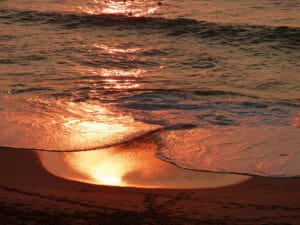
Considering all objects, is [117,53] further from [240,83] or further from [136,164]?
[136,164]

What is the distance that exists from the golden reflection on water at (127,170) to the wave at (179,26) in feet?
24.2

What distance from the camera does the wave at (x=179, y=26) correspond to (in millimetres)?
14766

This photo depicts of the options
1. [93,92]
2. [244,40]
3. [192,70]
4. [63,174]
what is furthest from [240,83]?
[63,174]

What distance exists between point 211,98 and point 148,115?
1361 mm

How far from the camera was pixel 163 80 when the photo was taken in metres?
11.2

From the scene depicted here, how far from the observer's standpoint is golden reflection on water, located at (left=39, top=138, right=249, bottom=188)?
6801 millimetres

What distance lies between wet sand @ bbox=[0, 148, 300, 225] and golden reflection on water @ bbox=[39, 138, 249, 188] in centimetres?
16

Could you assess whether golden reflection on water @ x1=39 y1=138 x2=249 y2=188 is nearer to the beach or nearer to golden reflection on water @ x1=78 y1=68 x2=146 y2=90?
the beach

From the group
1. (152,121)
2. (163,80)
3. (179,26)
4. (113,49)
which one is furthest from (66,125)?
(179,26)

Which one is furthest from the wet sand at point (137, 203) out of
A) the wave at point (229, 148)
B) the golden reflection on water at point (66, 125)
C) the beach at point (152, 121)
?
the golden reflection on water at point (66, 125)

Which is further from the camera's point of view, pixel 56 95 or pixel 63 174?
pixel 56 95

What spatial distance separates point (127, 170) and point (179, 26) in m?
9.39

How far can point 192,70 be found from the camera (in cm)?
1202

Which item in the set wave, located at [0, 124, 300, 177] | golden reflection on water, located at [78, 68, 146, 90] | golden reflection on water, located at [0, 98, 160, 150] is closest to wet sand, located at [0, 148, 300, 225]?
wave, located at [0, 124, 300, 177]
